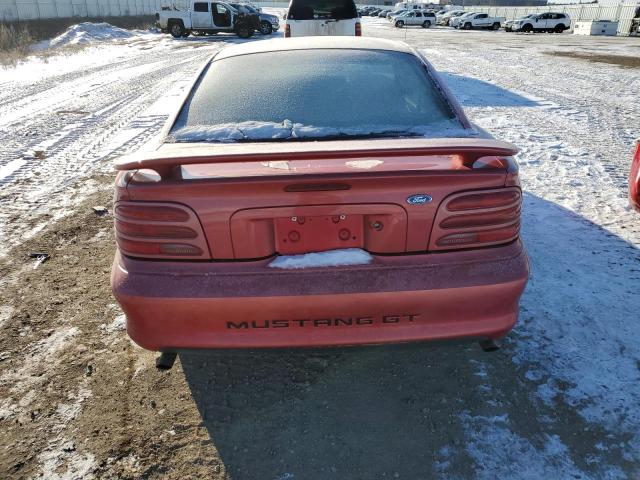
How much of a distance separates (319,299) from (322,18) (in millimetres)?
10886

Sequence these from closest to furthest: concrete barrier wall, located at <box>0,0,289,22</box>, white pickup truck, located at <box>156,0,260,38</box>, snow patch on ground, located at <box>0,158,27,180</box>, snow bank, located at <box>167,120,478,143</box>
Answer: snow bank, located at <box>167,120,478,143</box> < snow patch on ground, located at <box>0,158,27,180</box> < white pickup truck, located at <box>156,0,260,38</box> < concrete barrier wall, located at <box>0,0,289,22</box>

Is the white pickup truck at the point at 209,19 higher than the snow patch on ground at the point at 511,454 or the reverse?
higher

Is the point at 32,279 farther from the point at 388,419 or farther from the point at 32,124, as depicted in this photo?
the point at 32,124

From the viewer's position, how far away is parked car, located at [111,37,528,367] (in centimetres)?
193

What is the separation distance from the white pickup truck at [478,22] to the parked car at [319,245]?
49.3 m

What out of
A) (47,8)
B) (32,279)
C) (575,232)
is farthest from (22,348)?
(47,8)

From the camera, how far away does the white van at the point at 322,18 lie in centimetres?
1126

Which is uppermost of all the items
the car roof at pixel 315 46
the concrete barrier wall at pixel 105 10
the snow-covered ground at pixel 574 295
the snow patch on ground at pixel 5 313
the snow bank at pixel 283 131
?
the concrete barrier wall at pixel 105 10

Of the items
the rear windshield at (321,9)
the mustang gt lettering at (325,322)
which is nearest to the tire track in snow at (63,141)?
the mustang gt lettering at (325,322)

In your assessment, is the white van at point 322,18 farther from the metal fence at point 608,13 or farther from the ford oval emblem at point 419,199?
the metal fence at point 608,13

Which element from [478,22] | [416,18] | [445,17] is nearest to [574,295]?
[478,22]

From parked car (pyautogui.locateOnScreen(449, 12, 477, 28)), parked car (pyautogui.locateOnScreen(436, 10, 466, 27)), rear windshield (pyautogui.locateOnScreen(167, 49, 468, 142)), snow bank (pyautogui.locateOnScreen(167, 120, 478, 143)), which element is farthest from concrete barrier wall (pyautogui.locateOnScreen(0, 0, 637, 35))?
snow bank (pyautogui.locateOnScreen(167, 120, 478, 143))

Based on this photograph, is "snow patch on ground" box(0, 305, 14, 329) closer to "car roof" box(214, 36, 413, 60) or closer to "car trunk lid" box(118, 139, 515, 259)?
"car trunk lid" box(118, 139, 515, 259)

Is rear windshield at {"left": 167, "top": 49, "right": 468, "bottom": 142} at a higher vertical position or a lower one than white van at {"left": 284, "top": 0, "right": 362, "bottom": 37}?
lower
